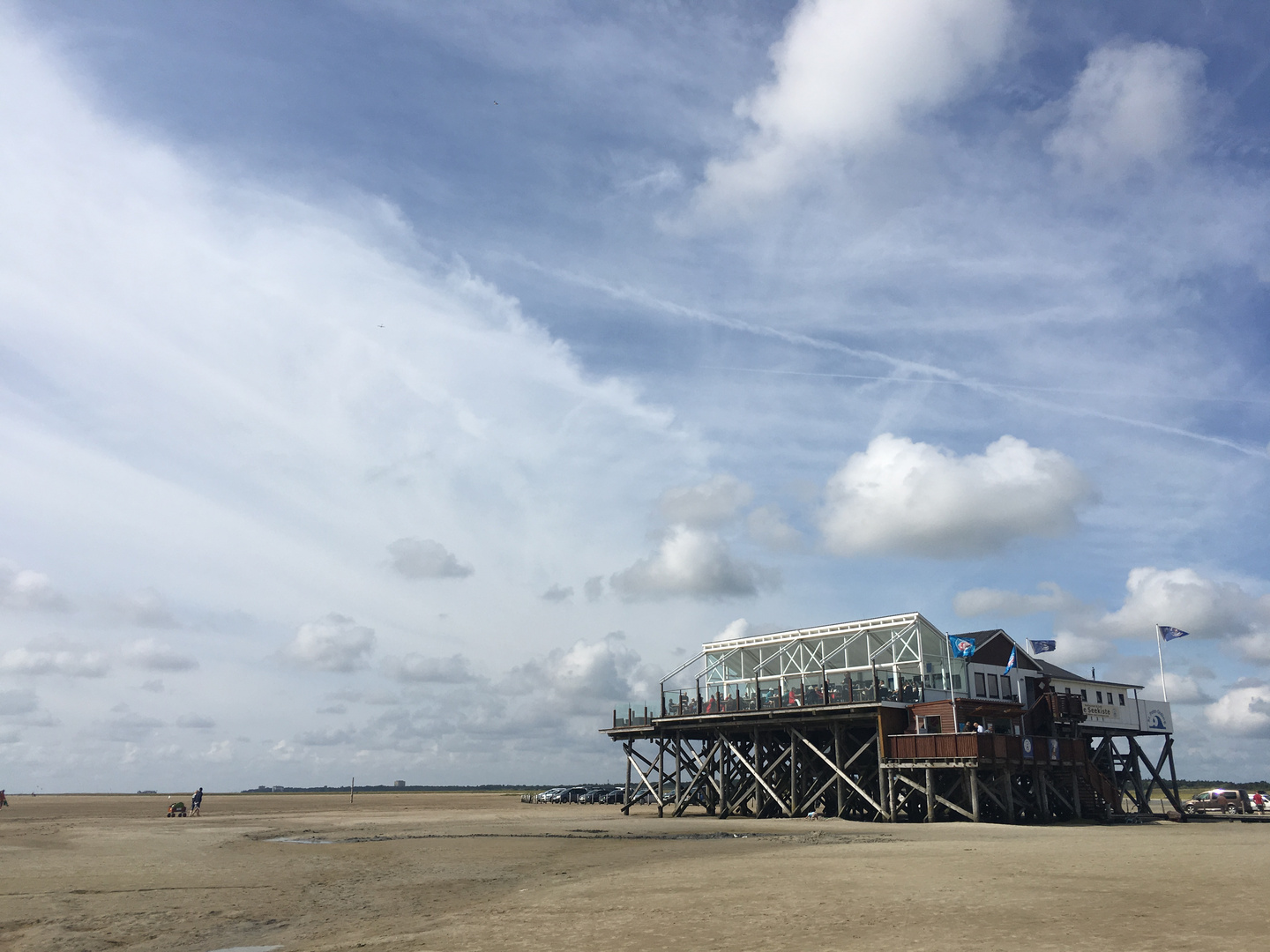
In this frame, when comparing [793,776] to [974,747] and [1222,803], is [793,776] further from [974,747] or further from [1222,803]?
[1222,803]

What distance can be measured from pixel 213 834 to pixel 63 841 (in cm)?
568

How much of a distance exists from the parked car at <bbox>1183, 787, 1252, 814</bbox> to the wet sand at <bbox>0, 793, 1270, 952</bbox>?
20.4m

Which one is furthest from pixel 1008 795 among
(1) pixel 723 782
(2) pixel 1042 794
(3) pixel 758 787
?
(1) pixel 723 782

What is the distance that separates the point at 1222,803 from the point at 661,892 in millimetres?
46947

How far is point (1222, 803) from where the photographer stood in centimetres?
5022

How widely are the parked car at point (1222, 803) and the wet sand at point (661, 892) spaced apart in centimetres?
2035

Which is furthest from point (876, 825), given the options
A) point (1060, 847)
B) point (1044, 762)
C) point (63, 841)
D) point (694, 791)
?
point (63, 841)

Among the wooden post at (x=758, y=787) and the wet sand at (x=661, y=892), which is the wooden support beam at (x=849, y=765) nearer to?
the wooden post at (x=758, y=787)

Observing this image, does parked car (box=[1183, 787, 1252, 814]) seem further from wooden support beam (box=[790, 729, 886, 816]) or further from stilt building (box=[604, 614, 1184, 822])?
wooden support beam (box=[790, 729, 886, 816])

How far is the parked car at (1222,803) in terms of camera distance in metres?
48.5

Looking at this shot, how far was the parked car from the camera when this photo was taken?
48.5 meters

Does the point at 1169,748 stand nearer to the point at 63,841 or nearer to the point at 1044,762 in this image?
the point at 1044,762

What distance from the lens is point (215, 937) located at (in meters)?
14.9

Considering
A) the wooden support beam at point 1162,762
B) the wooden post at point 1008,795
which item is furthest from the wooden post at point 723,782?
the wooden support beam at point 1162,762
